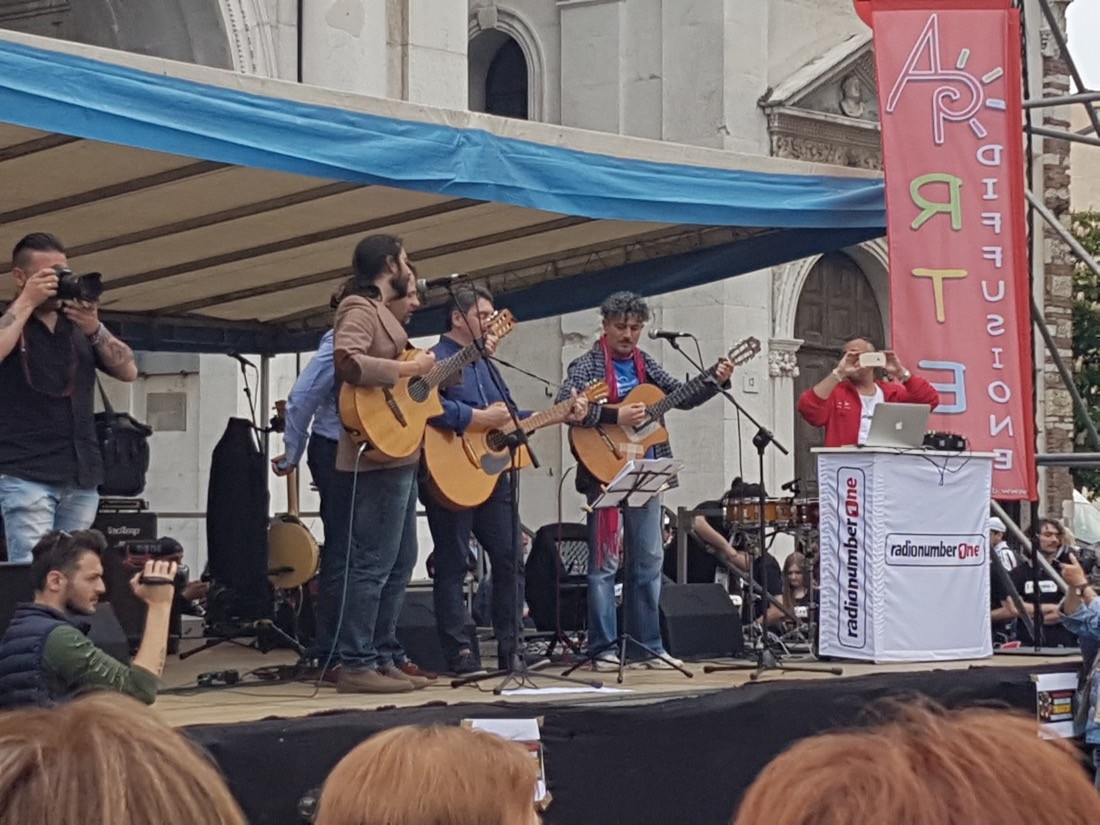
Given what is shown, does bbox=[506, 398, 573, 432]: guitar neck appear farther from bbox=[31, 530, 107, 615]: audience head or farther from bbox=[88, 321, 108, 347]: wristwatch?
bbox=[31, 530, 107, 615]: audience head

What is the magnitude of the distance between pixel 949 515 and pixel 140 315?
5.51 meters

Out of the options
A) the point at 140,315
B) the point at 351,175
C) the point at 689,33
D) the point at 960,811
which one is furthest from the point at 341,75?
the point at 960,811

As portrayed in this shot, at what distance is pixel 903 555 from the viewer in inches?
332

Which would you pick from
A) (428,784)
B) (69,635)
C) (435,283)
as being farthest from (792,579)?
(428,784)

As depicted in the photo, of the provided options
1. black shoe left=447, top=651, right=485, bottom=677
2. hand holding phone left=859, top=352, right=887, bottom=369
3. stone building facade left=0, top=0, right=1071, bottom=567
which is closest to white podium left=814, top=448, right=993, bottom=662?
hand holding phone left=859, top=352, right=887, bottom=369

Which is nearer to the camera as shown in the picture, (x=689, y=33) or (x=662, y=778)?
(x=662, y=778)

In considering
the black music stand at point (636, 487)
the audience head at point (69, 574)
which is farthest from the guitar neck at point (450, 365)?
the audience head at point (69, 574)

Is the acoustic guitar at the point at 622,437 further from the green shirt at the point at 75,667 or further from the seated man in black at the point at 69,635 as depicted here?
the green shirt at the point at 75,667

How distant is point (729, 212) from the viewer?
902cm

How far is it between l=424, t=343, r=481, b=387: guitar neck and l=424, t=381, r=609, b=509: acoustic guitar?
0.43m

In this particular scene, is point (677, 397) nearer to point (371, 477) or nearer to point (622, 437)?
point (622, 437)

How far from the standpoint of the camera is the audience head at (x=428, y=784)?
6.23ft

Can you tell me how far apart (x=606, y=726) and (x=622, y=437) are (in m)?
2.31

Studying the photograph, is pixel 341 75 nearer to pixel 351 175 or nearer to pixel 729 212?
pixel 729 212
